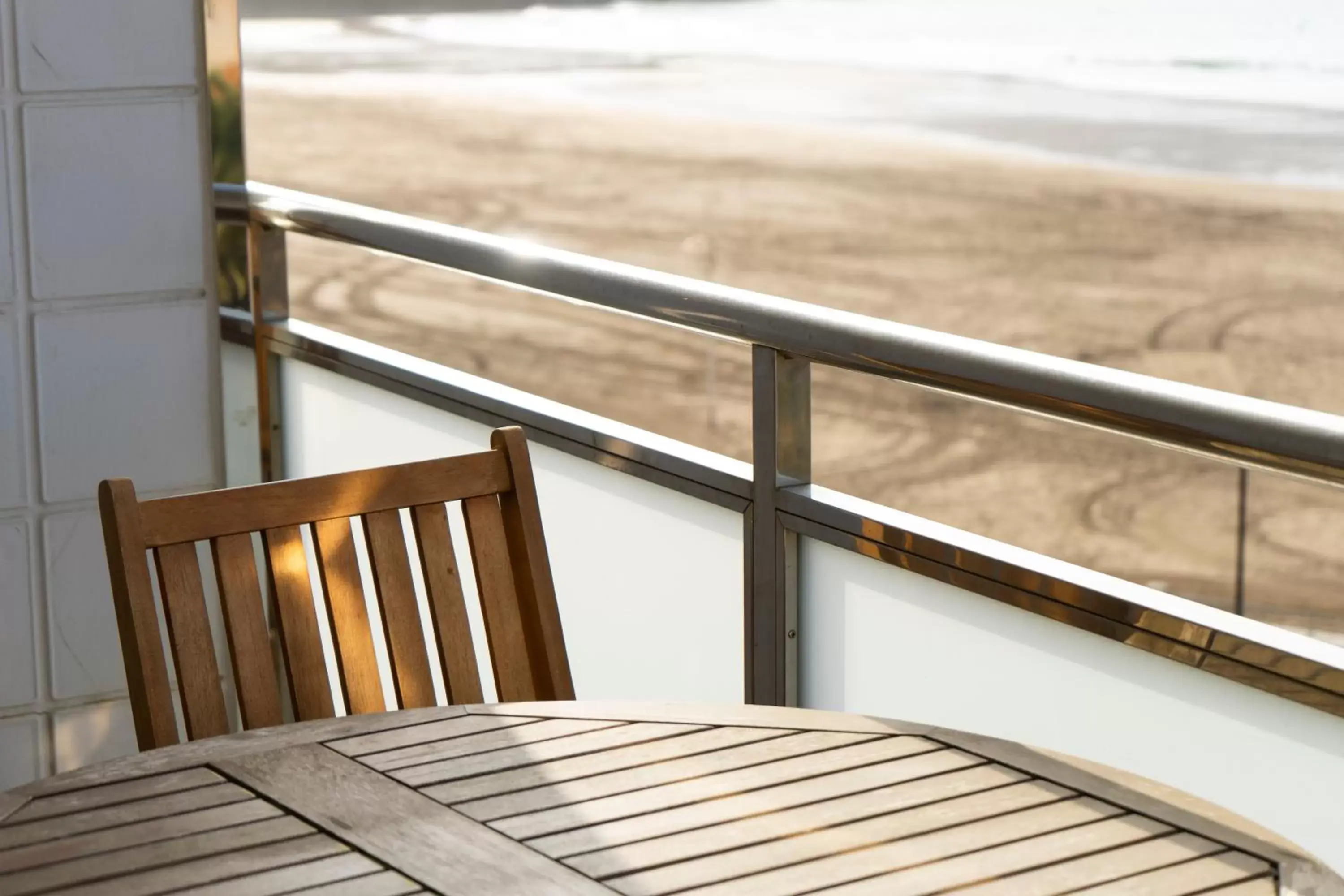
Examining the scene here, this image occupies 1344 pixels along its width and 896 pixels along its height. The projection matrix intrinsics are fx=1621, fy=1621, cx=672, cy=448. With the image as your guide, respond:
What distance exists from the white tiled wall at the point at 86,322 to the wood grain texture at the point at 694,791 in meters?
1.54

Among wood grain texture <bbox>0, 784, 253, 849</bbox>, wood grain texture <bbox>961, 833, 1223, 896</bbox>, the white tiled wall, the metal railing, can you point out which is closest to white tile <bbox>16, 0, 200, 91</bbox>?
the white tiled wall

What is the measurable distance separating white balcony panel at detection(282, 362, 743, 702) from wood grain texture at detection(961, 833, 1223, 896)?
870 mm

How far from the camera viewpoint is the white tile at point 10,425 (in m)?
2.29

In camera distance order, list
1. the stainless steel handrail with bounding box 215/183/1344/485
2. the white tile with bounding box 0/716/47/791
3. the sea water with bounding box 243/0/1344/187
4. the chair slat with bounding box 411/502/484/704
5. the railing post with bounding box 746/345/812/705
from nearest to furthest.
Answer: the stainless steel handrail with bounding box 215/183/1344/485 → the chair slat with bounding box 411/502/484/704 → the railing post with bounding box 746/345/812/705 → the white tile with bounding box 0/716/47/791 → the sea water with bounding box 243/0/1344/187

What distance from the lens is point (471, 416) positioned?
218 cm

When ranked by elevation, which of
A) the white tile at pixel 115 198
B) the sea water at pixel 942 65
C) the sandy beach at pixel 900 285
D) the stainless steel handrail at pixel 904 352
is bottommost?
the sandy beach at pixel 900 285

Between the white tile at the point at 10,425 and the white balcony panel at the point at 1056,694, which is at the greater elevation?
the white tile at the point at 10,425

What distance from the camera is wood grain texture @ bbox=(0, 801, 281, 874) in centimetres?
97

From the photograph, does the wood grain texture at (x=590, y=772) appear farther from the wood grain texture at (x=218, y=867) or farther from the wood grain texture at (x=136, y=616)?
the wood grain texture at (x=136, y=616)

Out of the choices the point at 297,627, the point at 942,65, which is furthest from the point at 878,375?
the point at 942,65

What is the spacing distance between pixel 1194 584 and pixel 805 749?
1481cm

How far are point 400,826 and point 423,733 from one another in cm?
16

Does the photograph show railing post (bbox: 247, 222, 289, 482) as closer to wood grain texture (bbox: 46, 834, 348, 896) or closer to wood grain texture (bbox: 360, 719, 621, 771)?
wood grain texture (bbox: 360, 719, 621, 771)

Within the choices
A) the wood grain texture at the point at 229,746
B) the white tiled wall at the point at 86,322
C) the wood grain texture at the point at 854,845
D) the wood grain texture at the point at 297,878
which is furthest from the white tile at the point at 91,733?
the wood grain texture at the point at 854,845
